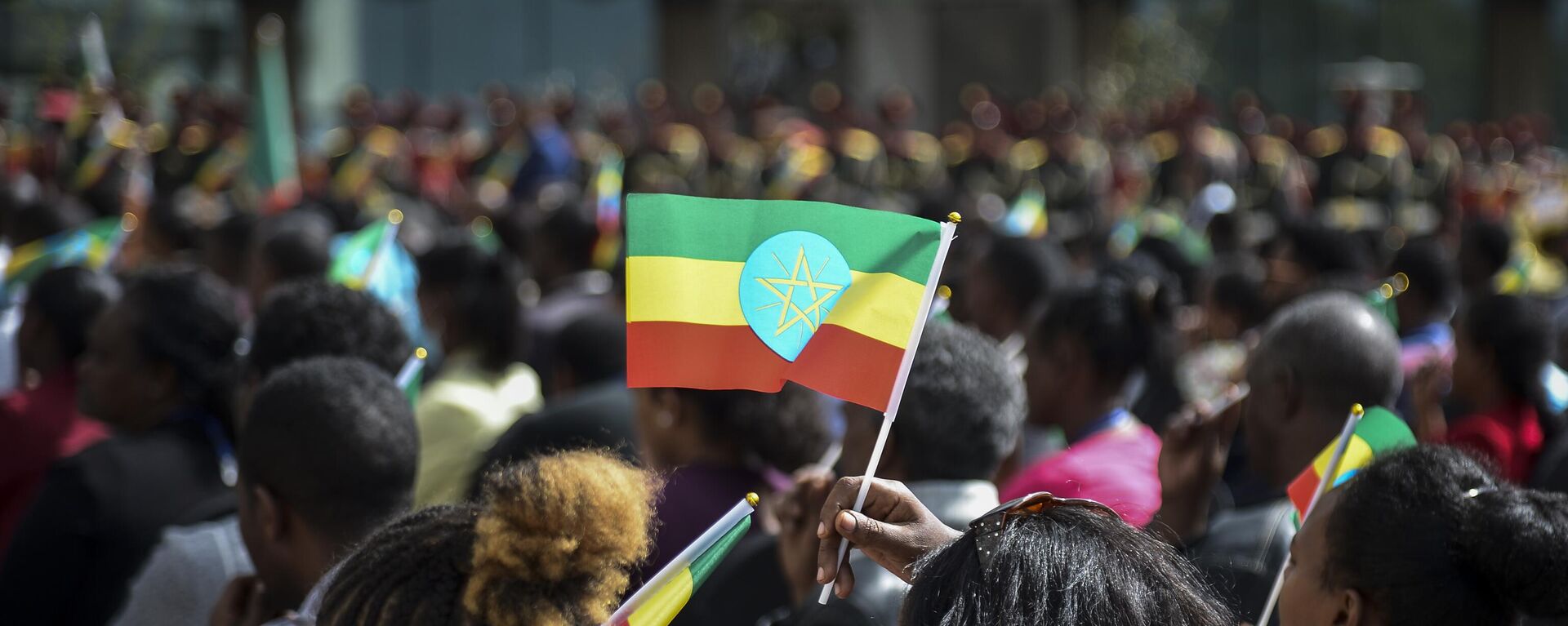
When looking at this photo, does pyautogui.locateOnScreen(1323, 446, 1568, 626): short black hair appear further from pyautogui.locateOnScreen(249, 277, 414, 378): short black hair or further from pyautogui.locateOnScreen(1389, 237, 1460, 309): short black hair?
pyautogui.locateOnScreen(1389, 237, 1460, 309): short black hair

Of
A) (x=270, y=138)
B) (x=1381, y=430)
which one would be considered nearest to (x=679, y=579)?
(x=1381, y=430)

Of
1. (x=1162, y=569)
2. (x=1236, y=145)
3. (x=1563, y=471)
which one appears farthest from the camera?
(x=1236, y=145)

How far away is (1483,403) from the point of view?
4.47 meters

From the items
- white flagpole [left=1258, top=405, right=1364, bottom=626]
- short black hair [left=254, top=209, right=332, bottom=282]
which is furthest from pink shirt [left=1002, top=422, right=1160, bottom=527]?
short black hair [left=254, top=209, right=332, bottom=282]

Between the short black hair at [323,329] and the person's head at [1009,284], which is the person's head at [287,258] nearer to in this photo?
the short black hair at [323,329]

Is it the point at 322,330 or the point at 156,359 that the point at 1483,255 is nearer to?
the point at 322,330

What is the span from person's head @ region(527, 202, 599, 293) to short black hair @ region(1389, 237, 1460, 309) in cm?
354

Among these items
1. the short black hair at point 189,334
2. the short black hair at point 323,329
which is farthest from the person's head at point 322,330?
the short black hair at point 189,334

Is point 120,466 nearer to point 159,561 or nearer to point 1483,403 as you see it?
point 159,561

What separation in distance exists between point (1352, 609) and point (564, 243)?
18.0 feet

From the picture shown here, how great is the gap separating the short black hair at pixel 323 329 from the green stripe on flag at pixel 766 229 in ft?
5.12

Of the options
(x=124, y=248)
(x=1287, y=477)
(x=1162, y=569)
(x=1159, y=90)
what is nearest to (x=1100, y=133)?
(x=1159, y=90)

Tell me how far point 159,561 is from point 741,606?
1081 mm

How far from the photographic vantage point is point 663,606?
1770 millimetres
